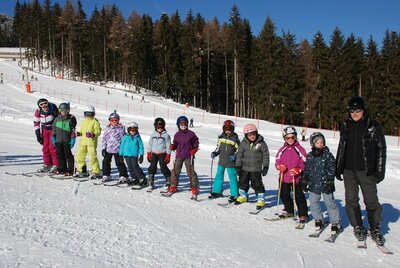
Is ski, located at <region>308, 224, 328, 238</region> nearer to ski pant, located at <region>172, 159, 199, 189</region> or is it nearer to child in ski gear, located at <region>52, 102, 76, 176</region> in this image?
ski pant, located at <region>172, 159, 199, 189</region>

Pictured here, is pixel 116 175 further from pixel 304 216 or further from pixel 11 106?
pixel 11 106

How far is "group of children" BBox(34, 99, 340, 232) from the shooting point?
647 centimetres

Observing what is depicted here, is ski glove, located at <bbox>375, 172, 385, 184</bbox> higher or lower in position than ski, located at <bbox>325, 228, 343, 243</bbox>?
higher

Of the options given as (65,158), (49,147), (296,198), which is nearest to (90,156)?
(65,158)

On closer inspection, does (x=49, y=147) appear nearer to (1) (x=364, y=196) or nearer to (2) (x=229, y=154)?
(2) (x=229, y=154)

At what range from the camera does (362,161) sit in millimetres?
5789

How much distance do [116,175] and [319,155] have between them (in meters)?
5.88

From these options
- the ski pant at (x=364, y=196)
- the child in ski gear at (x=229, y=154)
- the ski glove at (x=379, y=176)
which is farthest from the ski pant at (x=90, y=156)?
the ski glove at (x=379, y=176)

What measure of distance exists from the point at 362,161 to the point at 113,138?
5637 millimetres

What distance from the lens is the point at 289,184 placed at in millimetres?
7062

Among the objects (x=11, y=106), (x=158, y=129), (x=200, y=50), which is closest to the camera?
(x=158, y=129)

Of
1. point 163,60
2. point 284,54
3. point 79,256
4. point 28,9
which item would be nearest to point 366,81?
point 284,54

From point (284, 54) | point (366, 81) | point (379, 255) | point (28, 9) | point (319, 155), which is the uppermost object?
point (28, 9)

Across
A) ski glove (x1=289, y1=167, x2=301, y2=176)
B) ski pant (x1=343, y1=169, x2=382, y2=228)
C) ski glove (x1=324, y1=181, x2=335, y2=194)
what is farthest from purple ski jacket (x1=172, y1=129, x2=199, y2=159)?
ski pant (x1=343, y1=169, x2=382, y2=228)
